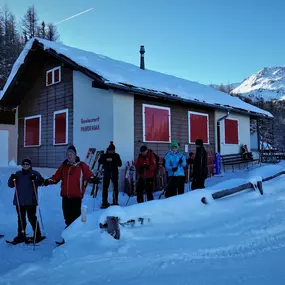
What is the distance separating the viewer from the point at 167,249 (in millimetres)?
4473

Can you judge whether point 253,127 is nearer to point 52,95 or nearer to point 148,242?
point 52,95

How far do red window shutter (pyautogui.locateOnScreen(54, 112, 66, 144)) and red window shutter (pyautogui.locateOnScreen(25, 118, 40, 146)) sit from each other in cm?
136

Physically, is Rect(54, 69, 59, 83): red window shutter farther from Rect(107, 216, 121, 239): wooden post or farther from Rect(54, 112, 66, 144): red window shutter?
Rect(107, 216, 121, 239): wooden post

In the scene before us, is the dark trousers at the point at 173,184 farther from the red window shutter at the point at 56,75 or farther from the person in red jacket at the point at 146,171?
the red window shutter at the point at 56,75

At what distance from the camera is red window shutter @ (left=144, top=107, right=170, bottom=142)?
11.4 metres

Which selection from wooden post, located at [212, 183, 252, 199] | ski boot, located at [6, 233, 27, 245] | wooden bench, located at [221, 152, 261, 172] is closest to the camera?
ski boot, located at [6, 233, 27, 245]

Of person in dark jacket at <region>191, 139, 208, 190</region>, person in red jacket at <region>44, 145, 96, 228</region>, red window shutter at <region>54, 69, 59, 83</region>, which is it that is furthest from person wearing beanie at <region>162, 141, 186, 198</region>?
red window shutter at <region>54, 69, 59, 83</region>

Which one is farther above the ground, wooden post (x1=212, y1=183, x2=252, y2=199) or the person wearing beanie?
the person wearing beanie

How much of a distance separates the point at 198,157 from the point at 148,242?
4.09m

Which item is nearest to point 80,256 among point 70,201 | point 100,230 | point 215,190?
point 100,230

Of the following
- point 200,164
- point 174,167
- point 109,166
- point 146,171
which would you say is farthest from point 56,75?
point 174,167

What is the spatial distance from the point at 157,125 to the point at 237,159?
5907 mm

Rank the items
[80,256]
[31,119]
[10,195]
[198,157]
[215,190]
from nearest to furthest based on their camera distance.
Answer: [80,256] → [215,190] → [198,157] → [10,195] → [31,119]

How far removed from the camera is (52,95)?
12852 millimetres
